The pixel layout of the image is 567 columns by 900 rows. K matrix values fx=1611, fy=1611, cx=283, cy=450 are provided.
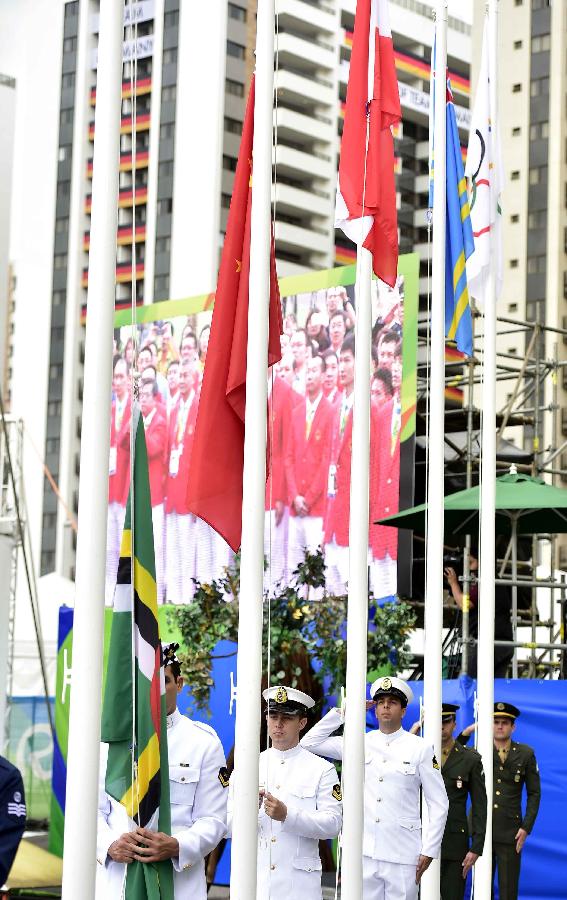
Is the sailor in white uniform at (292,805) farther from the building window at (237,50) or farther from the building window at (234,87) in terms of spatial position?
the building window at (237,50)

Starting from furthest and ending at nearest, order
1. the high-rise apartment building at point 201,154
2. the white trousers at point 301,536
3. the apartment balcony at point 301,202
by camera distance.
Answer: the apartment balcony at point 301,202, the high-rise apartment building at point 201,154, the white trousers at point 301,536

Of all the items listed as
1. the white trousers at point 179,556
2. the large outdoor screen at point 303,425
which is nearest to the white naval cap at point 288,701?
the large outdoor screen at point 303,425

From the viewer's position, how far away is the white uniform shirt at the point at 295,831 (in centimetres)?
750

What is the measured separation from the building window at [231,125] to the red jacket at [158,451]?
48497mm

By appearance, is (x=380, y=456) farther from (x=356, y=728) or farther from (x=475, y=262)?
(x=356, y=728)

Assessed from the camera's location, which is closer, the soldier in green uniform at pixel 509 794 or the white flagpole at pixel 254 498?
the white flagpole at pixel 254 498

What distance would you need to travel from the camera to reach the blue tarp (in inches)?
510

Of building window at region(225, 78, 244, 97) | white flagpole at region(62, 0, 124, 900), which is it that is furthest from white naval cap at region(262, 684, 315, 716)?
building window at region(225, 78, 244, 97)

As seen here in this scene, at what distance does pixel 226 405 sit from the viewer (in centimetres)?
723

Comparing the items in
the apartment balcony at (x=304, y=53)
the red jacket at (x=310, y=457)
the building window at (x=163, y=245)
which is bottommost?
the red jacket at (x=310, y=457)

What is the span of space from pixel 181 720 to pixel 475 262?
17.9 ft

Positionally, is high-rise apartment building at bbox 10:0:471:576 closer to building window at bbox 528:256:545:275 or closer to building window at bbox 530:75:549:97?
building window at bbox 528:256:545:275

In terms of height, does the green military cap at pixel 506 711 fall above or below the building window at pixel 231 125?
below

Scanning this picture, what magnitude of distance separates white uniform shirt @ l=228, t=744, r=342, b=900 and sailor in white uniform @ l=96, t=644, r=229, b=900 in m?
0.98
